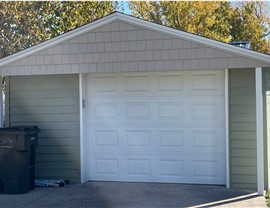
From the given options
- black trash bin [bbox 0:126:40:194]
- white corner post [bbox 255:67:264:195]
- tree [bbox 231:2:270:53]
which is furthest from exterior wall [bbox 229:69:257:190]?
tree [bbox 231:2:270:53]

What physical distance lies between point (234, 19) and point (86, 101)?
19.6 m

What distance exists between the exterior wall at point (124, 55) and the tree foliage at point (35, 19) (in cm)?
884

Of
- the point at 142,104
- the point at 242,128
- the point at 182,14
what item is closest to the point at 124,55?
the point at 142,104

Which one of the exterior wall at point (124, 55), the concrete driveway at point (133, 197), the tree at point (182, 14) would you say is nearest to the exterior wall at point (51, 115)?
the exterior wall at point (124, 55)

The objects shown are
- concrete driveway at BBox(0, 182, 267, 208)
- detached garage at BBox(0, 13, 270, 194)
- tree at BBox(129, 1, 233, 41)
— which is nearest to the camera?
concrete driveway at BBox(0, 182, 267, 208)

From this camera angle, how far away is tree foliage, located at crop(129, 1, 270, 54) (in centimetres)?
2280

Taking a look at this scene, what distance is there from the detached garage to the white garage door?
20 mm

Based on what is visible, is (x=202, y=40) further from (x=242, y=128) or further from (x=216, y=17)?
(x=216, y=17)

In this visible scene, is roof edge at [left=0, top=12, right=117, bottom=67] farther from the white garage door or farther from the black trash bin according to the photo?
the black trash bin

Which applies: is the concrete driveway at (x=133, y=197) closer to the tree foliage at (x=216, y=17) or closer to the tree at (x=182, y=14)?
the tree at (x=182, y=14)

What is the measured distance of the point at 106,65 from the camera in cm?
797

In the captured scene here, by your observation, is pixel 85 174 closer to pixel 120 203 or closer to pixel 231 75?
pixel 120 203

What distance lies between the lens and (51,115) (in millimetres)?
8703

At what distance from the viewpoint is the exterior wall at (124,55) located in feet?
24.8
